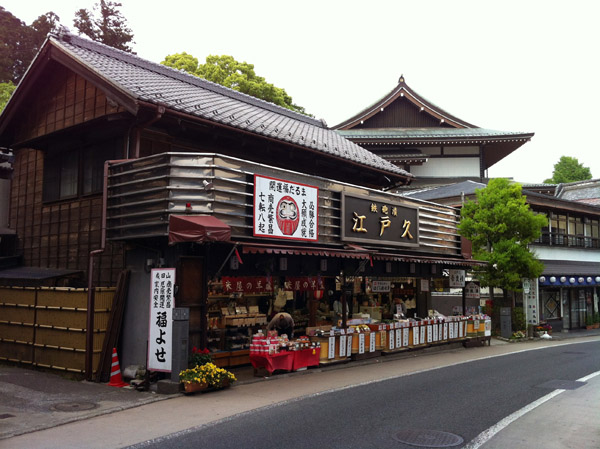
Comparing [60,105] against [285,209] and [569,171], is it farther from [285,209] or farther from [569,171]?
[569,171]

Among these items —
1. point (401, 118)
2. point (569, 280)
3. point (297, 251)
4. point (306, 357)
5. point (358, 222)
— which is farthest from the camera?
point (401, 118)

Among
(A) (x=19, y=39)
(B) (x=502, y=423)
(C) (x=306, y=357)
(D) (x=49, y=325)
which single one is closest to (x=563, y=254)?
(C) (x=306, y=357)

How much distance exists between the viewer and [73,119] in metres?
16.3

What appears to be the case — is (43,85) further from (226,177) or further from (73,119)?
(226,177)

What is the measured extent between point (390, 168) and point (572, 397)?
1137 centimetres

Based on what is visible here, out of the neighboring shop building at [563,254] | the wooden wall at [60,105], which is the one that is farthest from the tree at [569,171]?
the wooden wall at [60,105]

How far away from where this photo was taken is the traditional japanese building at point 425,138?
120 feet

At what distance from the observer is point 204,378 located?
38.6 feet

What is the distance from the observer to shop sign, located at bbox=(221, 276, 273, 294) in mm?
15328

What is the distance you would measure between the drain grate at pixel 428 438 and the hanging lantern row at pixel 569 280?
75.9 feet

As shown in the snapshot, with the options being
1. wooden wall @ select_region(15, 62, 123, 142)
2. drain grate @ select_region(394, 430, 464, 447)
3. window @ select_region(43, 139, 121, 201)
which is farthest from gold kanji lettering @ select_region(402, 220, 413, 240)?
drain grate @ select_region(394, 430, 464, 447)

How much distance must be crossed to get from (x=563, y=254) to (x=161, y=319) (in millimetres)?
28032

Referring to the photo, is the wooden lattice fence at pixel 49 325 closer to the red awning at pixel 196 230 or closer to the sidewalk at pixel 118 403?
the sidewalk at pixel 118 403

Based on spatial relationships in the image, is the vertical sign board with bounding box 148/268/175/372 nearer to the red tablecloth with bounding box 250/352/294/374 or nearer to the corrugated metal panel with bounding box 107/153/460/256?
the corrugated metal panel with bounding box 107/153/460/256
